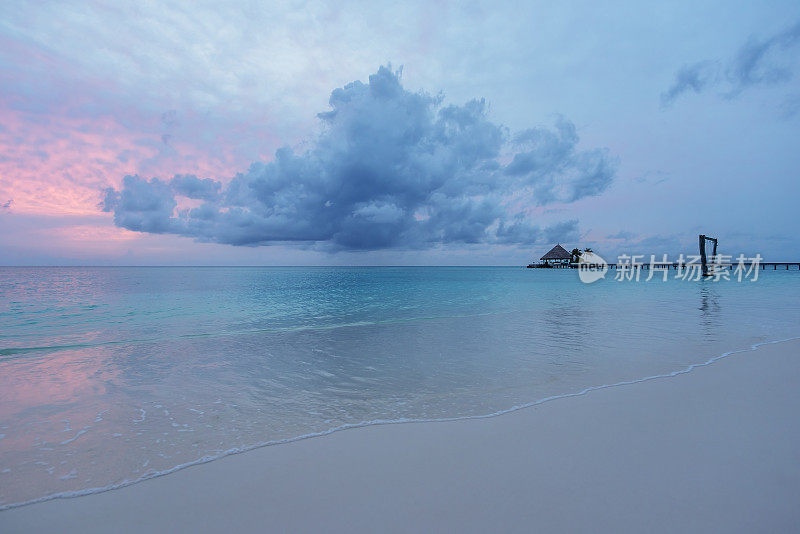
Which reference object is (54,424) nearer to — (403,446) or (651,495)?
(403,446)

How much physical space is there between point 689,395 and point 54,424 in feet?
30.7

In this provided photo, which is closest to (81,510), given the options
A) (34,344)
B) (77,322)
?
(34,344)

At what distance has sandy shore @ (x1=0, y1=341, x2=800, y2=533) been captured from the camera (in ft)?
9.32

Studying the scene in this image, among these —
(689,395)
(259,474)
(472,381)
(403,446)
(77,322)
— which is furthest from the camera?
(77,322)

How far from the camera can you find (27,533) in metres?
2.93

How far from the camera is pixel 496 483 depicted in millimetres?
3324

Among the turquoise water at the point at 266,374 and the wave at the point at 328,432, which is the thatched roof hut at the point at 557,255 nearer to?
the turquoise water at the point at 266,374

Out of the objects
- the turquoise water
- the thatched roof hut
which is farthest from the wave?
the thatched roof hut

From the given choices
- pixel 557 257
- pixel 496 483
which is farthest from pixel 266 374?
pixel 557 257

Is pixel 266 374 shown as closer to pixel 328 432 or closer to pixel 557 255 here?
pixel 328 432

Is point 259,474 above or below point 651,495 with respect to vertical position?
below

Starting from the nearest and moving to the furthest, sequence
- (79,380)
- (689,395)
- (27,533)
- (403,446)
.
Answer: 1. (27,533)
2. (403,446)
3. (689,395)
4. (79,380)

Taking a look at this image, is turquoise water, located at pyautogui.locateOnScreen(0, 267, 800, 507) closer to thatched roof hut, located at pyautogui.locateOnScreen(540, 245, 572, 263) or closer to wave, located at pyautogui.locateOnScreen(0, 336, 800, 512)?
wave, located at pyautogui.locateOnScreen(0, 336, 800, 512)

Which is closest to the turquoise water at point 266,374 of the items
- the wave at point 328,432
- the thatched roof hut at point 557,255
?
the wave at point 328,432
